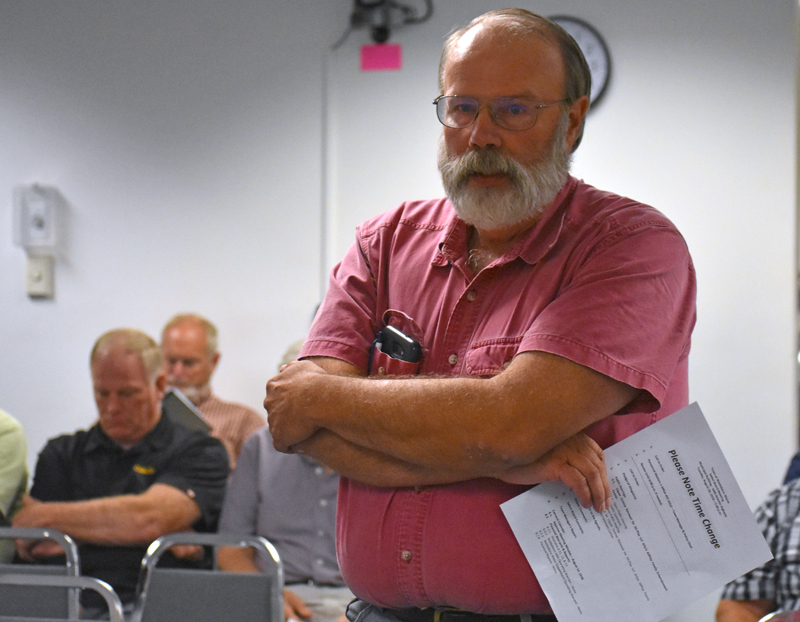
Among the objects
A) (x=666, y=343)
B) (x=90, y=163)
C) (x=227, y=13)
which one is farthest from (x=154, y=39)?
(x=666, y=343)

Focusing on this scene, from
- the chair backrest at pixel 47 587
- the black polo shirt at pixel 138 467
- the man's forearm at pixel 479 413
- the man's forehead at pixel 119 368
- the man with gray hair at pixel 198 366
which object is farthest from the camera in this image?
the man with gray hair at pixel 198 366

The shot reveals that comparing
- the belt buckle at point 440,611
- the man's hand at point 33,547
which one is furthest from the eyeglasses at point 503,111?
the man's hand at point 33,547

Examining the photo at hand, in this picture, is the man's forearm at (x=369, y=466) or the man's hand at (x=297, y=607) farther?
the man's hand at (x=297, y=607)

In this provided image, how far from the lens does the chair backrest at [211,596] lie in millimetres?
2066

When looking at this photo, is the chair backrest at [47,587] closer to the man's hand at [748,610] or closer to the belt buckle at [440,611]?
the belt buckle at [440,611]

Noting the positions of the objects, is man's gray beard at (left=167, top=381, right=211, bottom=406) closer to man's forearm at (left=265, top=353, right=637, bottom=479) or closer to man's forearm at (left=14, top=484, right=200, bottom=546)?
man's forearm at (left=14, top=484, right=200, bottom=546)

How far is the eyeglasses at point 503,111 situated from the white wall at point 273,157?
2.63 metres

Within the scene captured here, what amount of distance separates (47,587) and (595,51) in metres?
3.14

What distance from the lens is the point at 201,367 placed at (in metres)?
3.93

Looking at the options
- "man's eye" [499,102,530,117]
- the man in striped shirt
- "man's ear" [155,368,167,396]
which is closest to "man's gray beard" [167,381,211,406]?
"man's ear" [155,368,167,396]

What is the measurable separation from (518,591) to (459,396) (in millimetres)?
273

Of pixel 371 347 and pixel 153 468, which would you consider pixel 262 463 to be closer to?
pixel 153 468

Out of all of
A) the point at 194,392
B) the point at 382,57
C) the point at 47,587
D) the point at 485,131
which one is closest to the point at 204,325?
the point at 194,392

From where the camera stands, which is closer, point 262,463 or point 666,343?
point 666,343
